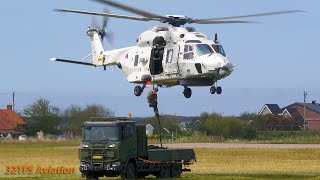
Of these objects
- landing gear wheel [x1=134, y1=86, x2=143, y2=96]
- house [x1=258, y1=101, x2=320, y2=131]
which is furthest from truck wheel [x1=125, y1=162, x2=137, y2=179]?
house [x1=258, y1=101, x2=320, y2=131]

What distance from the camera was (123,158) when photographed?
4256cm

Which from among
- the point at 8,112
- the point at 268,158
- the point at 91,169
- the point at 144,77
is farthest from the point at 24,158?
the point at 91,169

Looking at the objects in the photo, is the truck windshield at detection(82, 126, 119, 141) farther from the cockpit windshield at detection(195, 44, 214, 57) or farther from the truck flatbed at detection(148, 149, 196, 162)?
the cockpit windshield at detection(195, 44, 214, 57)

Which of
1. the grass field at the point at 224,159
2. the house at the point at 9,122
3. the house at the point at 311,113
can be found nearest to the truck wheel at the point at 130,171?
the grass field at the point at 224,159

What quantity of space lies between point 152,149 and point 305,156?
1174 inches

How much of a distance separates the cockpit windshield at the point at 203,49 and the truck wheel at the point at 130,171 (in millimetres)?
8030

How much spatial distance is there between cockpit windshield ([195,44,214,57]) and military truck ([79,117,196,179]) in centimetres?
588

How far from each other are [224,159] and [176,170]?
2251 centimetres

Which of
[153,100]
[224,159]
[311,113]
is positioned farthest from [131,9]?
[311,113]

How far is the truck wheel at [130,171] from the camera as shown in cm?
4291

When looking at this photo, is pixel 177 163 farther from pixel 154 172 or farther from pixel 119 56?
pixel 119 56

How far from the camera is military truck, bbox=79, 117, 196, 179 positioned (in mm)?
42219

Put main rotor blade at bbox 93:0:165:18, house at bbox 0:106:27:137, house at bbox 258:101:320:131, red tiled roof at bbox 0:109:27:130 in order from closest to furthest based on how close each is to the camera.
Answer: main rotor blade at bbox 93:0:165:18
house at bbox 0:106:27:137
red tiled roof at bbox 0:109:27:130
house at bbox 258:101:320:131

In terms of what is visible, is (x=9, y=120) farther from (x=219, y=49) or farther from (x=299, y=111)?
(x=299, y=111)
